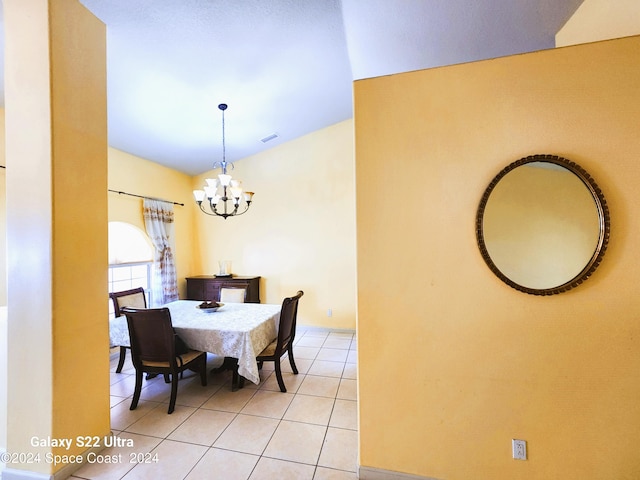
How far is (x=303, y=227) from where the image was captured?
4531 mm

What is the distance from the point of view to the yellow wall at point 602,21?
1461 millimetres

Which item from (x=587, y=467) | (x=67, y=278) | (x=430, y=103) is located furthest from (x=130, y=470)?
(x=430, y=103)

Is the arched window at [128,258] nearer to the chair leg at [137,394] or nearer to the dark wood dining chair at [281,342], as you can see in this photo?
the chair leg at [137,394]

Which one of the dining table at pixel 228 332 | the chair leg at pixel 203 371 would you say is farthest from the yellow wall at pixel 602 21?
the chair leg at pixel 203 371

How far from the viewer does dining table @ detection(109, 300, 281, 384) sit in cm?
243

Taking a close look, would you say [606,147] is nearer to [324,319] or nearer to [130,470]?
[130,470]

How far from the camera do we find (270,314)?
9.62 feet

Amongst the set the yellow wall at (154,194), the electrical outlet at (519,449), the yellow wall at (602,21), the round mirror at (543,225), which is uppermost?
the yellow wall at (602,21)

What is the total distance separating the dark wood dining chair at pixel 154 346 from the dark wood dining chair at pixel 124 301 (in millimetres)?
699

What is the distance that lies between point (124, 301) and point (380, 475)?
3177 millimetres

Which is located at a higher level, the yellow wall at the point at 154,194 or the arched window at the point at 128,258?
the yellow wall at the point at 154,194

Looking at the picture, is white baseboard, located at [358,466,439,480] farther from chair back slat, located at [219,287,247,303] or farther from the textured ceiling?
the textured ceiling

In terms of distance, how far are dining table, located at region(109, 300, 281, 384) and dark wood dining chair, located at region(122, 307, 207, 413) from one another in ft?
0.69

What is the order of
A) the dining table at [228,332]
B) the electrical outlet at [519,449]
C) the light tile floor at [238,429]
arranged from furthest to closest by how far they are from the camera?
the dining table at [228,332]
the light tile floor at [238,429]
the electrical outlet at [519,449]
